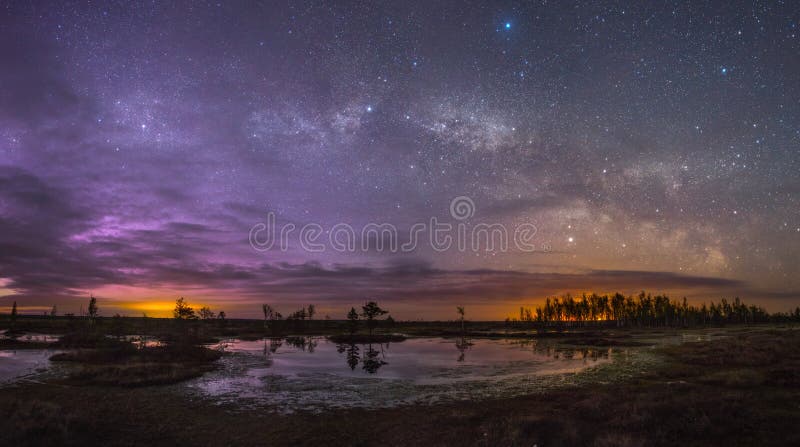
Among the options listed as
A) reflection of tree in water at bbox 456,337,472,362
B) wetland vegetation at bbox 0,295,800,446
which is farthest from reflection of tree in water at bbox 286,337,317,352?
wetland vegetation at bbox 0,295,800,446

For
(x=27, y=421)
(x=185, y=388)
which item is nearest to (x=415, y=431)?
(x=27, y=421)

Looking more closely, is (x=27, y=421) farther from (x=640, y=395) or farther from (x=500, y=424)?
(x=640, y=395)

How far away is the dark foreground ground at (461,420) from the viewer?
675 inches

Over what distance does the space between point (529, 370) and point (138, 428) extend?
34.1 m

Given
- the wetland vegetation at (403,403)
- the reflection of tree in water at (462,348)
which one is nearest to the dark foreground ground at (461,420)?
the wetland vegetation at (403,403)

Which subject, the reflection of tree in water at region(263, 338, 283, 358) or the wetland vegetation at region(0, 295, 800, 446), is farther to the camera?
the reflection of tree in water at region(263, 338, 283, 358)

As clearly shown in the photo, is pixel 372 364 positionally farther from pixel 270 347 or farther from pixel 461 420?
pixel 270 347

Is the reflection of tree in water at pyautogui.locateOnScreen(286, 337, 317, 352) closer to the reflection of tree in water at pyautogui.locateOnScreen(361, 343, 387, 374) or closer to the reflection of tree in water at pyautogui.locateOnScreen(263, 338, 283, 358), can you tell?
the reflection of tree in water at pyautogui.locateOnScreen(263, 338, 283, 358)

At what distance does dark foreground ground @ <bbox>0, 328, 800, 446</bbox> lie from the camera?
17.1 metres

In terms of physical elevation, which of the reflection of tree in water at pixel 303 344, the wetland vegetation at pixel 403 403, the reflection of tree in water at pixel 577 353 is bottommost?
the reflection of tree in water at pixel 303 344

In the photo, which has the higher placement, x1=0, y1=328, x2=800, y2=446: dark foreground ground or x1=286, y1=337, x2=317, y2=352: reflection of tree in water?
x1=0, y1=328, x2=800, y2=446: dark foreground ground

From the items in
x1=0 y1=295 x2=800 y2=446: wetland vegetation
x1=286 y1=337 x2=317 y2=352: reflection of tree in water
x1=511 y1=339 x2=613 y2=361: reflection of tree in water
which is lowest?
x1=286 y1=337 x2=317 y2=352: reflection of tree in water

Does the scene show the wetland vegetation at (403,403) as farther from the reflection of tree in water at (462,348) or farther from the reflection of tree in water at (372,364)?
the reflection of tree in water at (462,348)

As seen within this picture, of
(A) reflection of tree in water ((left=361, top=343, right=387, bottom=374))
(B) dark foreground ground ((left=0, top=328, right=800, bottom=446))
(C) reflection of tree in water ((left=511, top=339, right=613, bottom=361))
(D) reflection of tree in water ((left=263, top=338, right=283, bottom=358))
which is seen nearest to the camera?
(B) dark foreground ground ((left=0, top=328, right=800, bottom=446))
